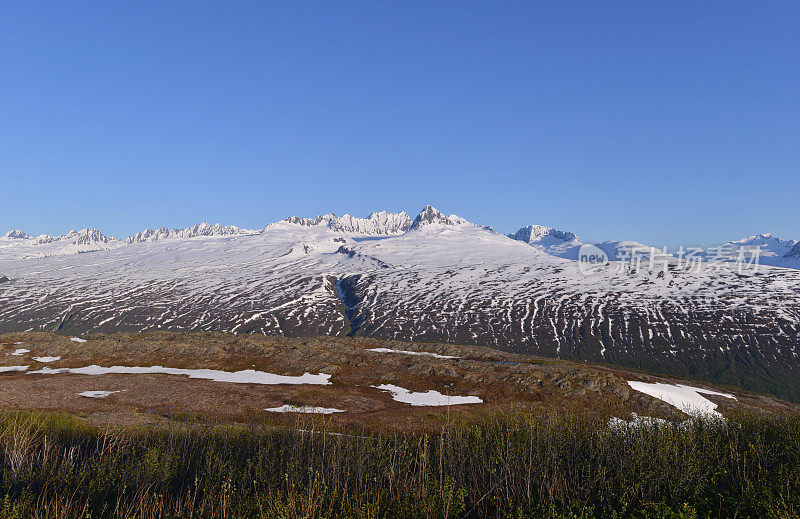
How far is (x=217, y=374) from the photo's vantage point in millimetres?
78125

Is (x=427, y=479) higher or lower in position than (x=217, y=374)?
higher

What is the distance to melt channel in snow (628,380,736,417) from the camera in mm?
68250

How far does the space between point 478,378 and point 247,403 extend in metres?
41.7

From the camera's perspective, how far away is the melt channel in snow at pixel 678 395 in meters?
68.2

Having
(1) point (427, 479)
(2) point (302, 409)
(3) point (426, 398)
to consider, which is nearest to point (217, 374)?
(2) point (302, 409)

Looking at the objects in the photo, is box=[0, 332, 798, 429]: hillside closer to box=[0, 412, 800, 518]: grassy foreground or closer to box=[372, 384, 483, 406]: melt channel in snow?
box=[372, 384, 483, 406]: melt channel in snow

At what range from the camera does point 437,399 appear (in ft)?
217

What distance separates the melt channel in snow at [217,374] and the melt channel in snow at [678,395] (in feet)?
189

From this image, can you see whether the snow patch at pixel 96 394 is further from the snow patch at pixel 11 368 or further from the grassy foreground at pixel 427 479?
the grassy foreground at pixel 427 479

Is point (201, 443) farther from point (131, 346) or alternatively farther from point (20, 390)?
point (131, 346)

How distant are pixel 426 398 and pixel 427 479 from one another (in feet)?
158

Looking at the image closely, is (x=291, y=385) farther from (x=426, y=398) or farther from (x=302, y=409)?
(x=426, y=398)

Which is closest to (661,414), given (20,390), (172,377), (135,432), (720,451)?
(720,451)

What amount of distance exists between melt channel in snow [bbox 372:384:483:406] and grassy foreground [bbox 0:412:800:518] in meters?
35.0
